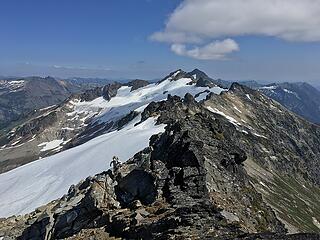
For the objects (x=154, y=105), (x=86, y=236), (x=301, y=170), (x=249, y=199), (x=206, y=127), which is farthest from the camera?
(x=301, y=170)

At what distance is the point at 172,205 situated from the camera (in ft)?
111

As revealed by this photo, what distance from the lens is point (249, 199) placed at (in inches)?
1650

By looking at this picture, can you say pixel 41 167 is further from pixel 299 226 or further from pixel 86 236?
pixel 86 236

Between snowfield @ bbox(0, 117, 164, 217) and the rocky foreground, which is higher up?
A: the rocky foreground

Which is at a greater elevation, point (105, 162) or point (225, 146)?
point (225, 146)

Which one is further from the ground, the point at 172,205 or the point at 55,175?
the point at 172,205

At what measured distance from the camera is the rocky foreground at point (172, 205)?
94.3 feet

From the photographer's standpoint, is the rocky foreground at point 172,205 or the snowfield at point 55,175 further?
the snowfield at point 55,175

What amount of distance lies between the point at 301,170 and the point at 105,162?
434 feet

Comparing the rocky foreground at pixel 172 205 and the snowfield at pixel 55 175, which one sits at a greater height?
the rocky foreground at pixel 172 205

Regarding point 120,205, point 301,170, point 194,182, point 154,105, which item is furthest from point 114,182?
point 301,170

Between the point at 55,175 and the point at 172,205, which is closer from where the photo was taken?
the point at 172,205

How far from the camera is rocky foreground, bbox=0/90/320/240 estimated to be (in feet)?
94.3

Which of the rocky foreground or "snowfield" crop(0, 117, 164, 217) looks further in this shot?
"snowfield" crop(0, 117, 164, 217)
